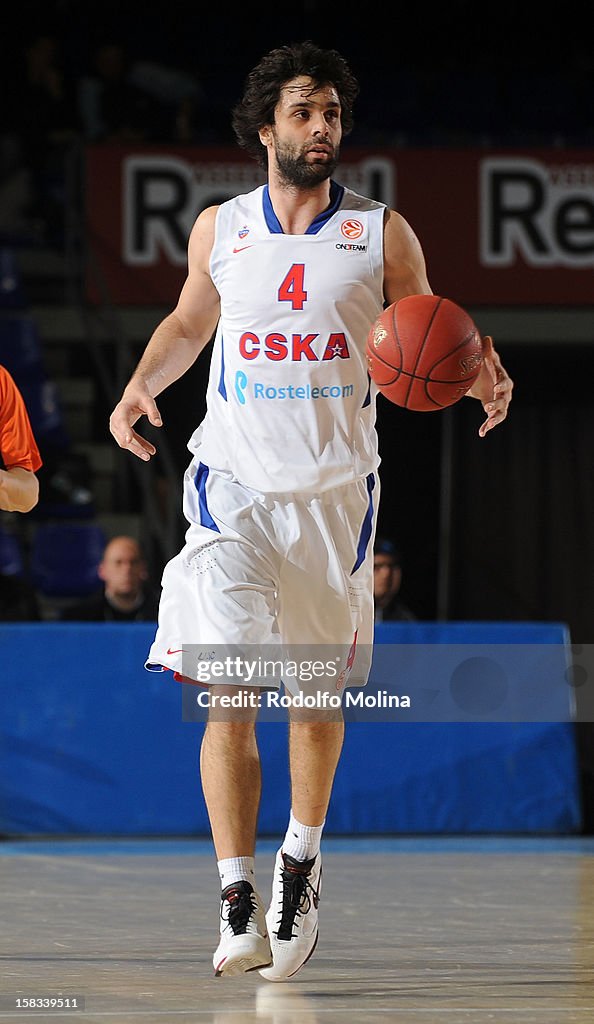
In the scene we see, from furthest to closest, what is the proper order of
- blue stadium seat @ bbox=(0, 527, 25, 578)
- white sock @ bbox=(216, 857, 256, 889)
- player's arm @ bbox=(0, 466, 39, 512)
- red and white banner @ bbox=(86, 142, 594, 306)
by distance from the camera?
red and white banner @ bbox=(86, 142, 594, 306)
blue stadium seat @ bbox=(0, 527, 25, 578)
player's arm @ bbox=(0, 466, 39, 512)
white sock @ bbox=(216, 857, 256, 889)

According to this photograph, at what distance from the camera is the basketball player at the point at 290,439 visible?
3.96 metres

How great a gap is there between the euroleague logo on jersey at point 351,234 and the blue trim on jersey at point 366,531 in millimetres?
617

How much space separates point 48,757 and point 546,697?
2488mm

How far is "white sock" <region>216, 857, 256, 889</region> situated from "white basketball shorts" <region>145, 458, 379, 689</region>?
449mm

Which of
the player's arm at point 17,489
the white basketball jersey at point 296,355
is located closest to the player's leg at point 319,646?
the white basketball jersey at point 296,355

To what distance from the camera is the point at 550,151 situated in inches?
460

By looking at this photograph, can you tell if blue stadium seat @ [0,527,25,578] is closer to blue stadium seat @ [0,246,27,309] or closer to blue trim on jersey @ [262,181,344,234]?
blue stadium seat @ [0,246,27,309]

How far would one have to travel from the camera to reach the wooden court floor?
11.3 feet

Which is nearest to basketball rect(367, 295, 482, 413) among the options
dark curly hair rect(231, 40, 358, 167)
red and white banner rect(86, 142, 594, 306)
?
dark curly hair rect(231, 40, 358, 167)

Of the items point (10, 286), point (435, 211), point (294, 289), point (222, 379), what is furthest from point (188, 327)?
point (10, 286)

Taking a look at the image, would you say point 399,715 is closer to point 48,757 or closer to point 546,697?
point 546,697

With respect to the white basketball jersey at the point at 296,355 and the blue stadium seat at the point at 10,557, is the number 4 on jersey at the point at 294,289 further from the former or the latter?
the blue stadium seat at the point at 10,557

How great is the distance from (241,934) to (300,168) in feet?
6.58

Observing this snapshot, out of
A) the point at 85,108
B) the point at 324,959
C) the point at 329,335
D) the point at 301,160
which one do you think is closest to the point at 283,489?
the point at 329,335
